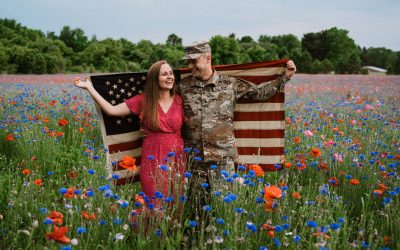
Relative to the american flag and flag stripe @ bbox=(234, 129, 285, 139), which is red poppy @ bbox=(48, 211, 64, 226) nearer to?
the american flag

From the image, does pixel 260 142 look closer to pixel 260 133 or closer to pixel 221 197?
pixel 260 133

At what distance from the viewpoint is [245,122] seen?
4.24m

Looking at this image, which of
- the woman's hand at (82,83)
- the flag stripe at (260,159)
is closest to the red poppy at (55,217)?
the woman's hand at (82,83)

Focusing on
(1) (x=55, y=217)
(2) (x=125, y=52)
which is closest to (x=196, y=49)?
(1) (x=55, y=217)

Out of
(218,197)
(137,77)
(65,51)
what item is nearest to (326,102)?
(137,77)

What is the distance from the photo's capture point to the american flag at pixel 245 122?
13.4 ft

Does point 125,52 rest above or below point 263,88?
above

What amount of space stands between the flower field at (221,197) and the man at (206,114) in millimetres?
144

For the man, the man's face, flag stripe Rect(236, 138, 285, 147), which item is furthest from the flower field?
the man's face

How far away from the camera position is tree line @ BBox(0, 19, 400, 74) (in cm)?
3875

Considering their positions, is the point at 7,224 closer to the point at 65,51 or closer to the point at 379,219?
the point at 379,219

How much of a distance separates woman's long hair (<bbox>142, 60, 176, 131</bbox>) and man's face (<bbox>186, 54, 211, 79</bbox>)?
0.31 meters

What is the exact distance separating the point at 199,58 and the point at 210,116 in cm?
52

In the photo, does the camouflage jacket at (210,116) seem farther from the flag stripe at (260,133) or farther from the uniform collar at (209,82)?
the flag stripe at (260,133)
